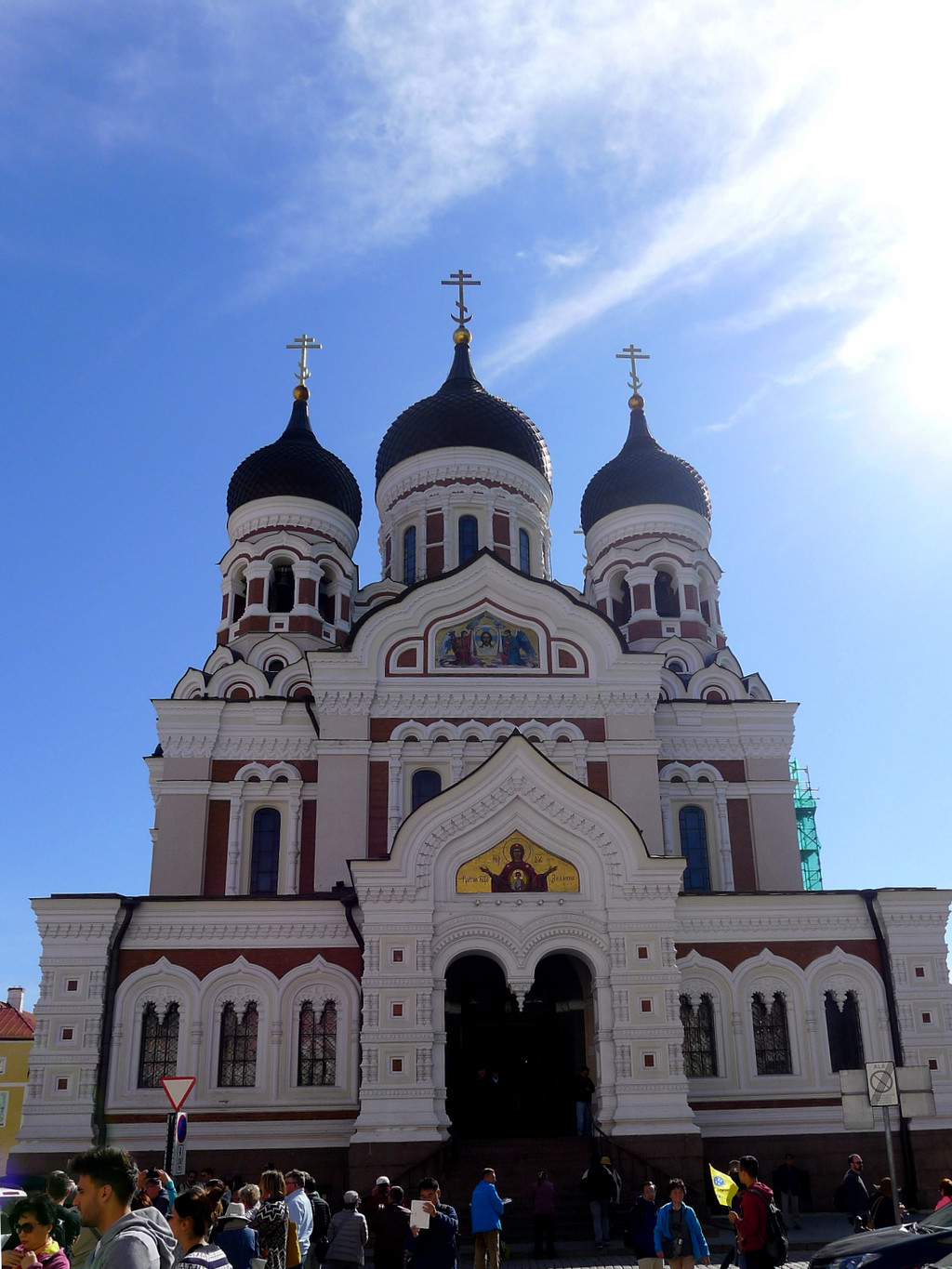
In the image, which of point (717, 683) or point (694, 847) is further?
point (717, 683)

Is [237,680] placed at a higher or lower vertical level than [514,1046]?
higher

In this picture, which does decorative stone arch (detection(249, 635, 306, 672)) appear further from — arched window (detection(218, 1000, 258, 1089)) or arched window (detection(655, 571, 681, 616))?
arched window (detection(218, 1000, 258, 1089))

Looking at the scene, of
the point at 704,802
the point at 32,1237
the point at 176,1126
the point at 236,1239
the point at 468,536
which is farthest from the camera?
the point at 468,536

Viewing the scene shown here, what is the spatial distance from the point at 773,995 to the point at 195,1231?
1550 centimetres

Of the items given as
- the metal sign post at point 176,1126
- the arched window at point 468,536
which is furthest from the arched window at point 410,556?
the metal sign post at point 176,1126

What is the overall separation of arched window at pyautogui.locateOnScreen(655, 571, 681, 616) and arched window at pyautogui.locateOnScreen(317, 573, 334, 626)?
25.8ft

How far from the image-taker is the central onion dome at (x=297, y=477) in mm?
29484

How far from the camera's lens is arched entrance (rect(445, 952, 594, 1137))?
1919 centimetres

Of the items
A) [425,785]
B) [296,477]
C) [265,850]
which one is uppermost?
[296,477]

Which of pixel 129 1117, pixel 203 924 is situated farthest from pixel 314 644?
pixel 129 1117

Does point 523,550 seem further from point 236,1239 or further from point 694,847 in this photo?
point 236,1239

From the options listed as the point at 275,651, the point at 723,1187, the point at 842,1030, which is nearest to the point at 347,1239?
the point at 723,1187

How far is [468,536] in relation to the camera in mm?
28766

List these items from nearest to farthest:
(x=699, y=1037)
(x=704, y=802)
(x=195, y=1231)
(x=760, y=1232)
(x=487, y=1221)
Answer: (x=195, y=1231) → (x=760, y=1232) → (x=487, y=1221) → (x=699, y=1037) → (x=704, y=802)
